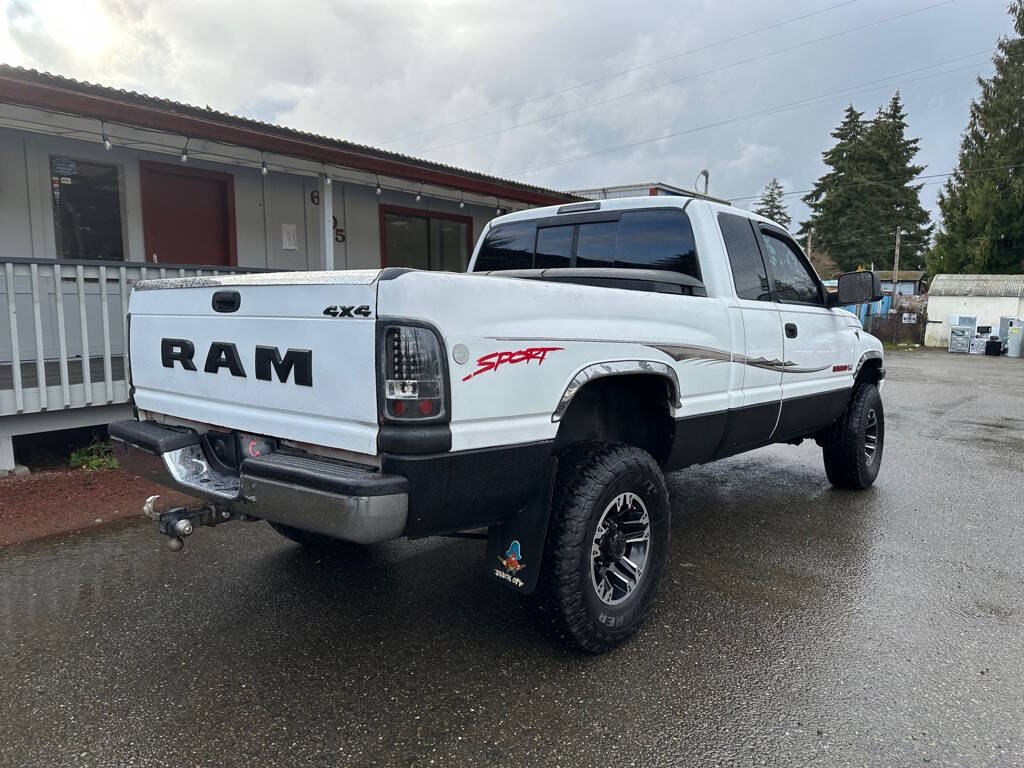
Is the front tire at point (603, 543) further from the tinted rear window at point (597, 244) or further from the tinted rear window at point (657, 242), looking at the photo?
the tinted rear window at point (597, 244)

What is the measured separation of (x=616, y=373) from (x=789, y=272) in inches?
89.2

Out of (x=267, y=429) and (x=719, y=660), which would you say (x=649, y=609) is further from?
(x=267, y=429)

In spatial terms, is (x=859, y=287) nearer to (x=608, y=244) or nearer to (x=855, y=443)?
(x=855, y=443)

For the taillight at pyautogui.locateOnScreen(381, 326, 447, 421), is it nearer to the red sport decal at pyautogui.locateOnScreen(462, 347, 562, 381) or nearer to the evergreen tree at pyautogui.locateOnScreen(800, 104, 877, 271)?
the red sport decal at pyautogui.locateOnScreen(462, 347, 562, 381)

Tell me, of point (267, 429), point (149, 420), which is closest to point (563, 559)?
point (267, 429)

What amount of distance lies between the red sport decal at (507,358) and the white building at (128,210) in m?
4.54

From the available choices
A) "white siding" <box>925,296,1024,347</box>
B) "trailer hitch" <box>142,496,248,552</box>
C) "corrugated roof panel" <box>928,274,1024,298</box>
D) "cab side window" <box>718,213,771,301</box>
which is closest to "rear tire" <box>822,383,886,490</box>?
"cab side window" <box>718,213,771,301</box>

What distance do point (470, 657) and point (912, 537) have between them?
3222 mm

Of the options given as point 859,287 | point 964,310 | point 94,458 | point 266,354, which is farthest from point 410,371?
point 964,310

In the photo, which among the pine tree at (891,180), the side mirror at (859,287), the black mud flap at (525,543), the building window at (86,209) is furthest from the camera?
the pine tree at (891,180)

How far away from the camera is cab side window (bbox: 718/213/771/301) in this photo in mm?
3941

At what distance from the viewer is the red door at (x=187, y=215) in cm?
863

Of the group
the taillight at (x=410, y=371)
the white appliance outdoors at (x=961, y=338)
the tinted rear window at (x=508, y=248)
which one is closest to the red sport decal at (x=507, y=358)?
the taillight at (x=410, y=371)

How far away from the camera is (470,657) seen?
2938 mm
